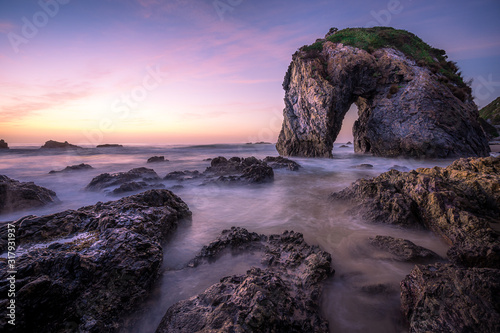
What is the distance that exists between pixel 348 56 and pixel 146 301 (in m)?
20.6

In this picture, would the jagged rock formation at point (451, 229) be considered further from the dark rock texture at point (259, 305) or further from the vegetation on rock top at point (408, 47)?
the vegetation on rock top at point (408, 47)

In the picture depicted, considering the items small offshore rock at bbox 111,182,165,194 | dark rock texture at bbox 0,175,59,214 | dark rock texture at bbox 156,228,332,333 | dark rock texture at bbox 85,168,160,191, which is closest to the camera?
dark rock texture at bbox 156,228,332,333

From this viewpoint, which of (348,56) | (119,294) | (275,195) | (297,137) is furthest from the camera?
(297,137)

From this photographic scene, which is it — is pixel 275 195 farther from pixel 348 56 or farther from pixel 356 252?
pixel 348 56

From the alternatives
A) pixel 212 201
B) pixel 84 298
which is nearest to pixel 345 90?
pixel 212 201

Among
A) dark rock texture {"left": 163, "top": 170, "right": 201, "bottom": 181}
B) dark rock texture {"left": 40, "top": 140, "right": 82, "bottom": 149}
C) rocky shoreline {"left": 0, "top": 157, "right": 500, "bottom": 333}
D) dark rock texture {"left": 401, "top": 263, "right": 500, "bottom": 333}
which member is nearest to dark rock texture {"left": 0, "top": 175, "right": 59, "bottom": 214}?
rocky shoreline {"left": 0, "top": 157, "right": 500, "bottom": 333}

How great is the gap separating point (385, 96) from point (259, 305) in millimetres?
19860

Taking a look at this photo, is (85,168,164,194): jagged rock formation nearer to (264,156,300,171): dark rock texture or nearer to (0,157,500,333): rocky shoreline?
(0,157,500,333): rocky shoreline

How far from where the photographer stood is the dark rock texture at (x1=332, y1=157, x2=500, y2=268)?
2720 mm

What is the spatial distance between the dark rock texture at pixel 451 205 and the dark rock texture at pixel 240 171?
14.7 ft

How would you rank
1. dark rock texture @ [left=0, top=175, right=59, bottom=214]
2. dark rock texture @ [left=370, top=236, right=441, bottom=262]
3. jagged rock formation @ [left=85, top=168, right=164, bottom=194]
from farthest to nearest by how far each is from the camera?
jagged rock formation @ [left=85, top=168, right=164, bottom=194]
dark rock texture @ [left=0, top=175, right=59, bottom=214]
dark rock texture @ [left=370, top=236, right=441, bottom=262]

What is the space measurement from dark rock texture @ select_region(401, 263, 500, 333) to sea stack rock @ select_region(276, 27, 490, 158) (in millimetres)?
16618

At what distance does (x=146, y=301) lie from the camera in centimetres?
230

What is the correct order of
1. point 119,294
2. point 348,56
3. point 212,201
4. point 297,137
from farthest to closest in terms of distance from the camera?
point 297,137
point 348,56
point 212,201
point 119,294
